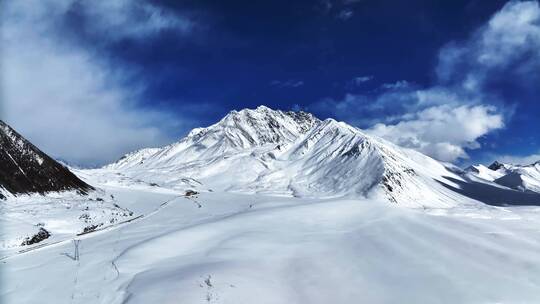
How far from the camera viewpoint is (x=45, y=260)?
18.3 meters

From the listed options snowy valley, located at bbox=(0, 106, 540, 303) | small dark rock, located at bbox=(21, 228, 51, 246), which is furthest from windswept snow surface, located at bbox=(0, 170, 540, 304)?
small dark rock, located at bbox=(21, 228, 51, 246)

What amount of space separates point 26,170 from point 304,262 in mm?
32316

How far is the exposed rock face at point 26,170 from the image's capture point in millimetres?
36250

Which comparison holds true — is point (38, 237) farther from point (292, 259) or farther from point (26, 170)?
point (26, 170)

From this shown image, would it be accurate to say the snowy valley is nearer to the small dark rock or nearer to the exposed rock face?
the small dark rock

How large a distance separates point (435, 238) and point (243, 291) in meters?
8.58

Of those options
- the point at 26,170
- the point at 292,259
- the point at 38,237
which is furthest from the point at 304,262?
the point at 26,170

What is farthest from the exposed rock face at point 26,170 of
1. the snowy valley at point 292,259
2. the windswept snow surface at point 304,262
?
the windswept snow surface at point 304,262

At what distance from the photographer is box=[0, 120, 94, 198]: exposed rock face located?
36.2 meters

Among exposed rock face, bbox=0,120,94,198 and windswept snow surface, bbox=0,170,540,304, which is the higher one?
exposed rock face, bbox=0,120,94,198

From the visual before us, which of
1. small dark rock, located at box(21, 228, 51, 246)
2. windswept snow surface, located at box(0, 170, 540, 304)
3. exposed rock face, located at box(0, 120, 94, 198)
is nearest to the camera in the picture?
windswept snow surface, located at box(0, 170, 540, 304)

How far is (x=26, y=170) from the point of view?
1563 inches

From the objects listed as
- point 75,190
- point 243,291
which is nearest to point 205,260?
point 243,291

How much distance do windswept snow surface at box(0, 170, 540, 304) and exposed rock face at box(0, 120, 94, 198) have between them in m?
16.5
